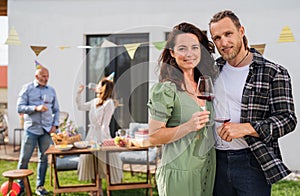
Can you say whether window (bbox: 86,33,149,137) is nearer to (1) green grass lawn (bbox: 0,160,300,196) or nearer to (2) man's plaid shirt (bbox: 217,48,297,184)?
(1) green grass lawn (bbox: 0,160,300,196)

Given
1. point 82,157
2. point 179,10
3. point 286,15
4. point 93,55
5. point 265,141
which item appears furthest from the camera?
point 93,55

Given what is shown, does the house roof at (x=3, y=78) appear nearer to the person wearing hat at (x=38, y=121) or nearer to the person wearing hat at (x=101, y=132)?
the person wearing hat at (x=38, y=121)

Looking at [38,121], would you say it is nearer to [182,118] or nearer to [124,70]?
[124,70]

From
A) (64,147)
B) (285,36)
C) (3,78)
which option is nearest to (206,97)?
(64,147)

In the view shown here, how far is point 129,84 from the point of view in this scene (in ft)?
23.5

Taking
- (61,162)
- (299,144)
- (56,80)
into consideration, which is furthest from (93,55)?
(299,144)

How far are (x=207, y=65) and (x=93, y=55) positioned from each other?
5.01m

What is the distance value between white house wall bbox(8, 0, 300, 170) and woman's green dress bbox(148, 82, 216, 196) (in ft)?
12.8

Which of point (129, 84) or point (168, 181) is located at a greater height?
point (129, 84)

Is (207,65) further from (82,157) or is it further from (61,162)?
(61,162)

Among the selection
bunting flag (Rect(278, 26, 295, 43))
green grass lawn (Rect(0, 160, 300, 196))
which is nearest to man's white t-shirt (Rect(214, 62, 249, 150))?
green grass lawn (Rect(0, 160, 300, 196))

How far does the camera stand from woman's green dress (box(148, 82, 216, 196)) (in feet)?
6.77

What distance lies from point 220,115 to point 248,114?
147 millimetres

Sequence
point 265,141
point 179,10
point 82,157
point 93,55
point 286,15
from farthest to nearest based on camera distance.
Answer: point 93,55 → point 179,10 → point 286,15 → point 82,157 → point 265,141
